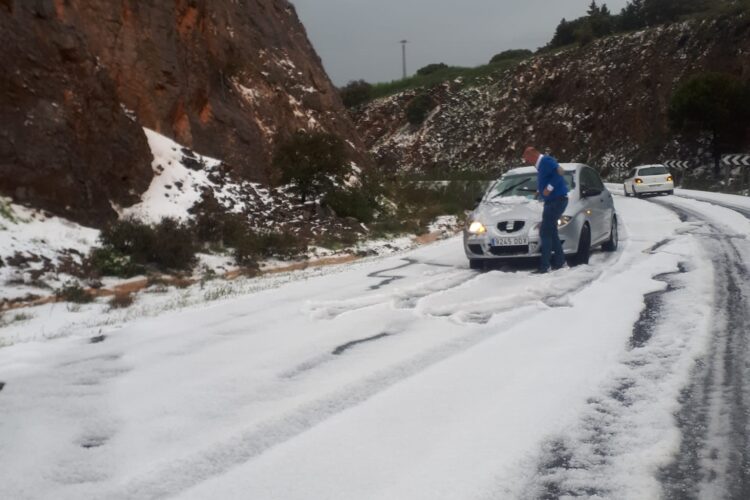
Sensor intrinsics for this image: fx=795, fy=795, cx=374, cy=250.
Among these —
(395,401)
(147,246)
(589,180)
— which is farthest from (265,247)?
(395,401)

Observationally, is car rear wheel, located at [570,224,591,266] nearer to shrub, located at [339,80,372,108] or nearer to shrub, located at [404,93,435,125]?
shrub, located at [404,93,435,125]

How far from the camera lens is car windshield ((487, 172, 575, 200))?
39.5ft

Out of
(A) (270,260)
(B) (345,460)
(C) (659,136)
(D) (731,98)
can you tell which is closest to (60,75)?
(A) (270,260)

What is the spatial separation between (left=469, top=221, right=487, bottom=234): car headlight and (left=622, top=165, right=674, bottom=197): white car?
23.3 m

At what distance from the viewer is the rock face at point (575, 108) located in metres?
54.0

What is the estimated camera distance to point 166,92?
67.9 feet

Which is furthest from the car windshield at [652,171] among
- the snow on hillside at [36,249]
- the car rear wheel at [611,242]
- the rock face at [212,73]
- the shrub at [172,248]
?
the snow on hillside at [36,249]

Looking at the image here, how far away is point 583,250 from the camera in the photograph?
11117 millimetres

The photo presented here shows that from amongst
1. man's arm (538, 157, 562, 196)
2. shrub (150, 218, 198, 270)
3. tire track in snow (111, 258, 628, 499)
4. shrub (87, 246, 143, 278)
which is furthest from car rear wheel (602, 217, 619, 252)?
shrub (87, 246, 143, 278)

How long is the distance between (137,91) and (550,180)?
42.6 feet

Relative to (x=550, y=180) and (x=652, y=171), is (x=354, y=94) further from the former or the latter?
(x=550, y=180)

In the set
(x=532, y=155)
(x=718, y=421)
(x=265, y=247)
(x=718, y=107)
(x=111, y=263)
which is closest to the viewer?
(x=718, y=421)

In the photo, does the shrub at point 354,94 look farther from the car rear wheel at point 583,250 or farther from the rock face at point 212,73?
the car rear wheel at point 583,250

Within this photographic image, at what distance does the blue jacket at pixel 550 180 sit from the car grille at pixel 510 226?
69 cm
